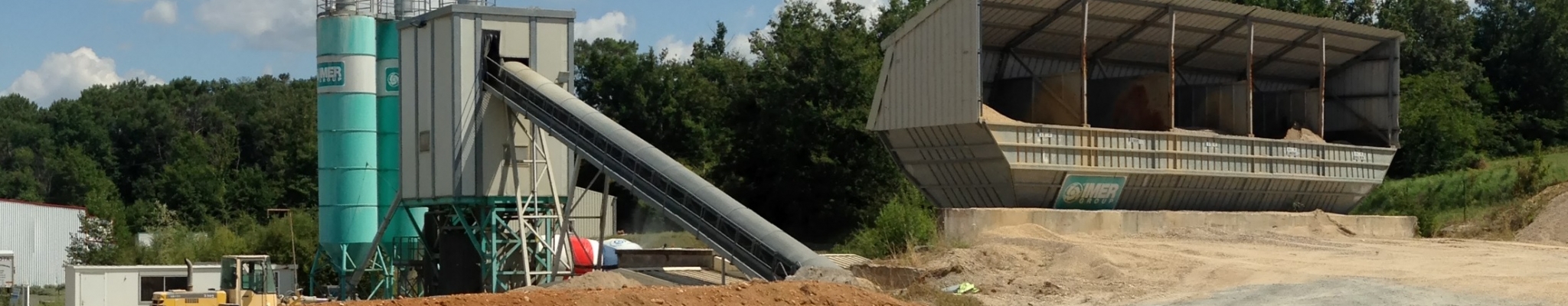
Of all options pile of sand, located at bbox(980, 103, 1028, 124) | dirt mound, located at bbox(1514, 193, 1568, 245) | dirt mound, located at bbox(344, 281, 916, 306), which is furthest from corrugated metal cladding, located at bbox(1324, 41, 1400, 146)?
dirt mound, located at bbox(344, 281, 916, 306)

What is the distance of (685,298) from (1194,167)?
50.2ft

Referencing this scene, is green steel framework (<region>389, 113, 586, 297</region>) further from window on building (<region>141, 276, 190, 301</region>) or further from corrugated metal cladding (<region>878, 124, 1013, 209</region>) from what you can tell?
window on building (<region>141, 276, 190, 301</region>)

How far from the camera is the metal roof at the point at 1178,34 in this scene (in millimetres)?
31344

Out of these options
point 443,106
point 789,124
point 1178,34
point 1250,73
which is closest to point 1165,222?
point 1250,73

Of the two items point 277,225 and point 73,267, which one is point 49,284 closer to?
point 277,225

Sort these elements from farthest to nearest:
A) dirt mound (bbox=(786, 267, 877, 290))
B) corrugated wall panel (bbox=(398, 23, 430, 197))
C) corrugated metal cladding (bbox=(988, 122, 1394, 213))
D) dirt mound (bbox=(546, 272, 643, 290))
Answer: corrugated wall panel (bbox=(398, 23, 430, 197)), corrugated metal cladding (bbox=(988, 122, 1394, 213)), dirt mound (bbox=(546, 272, 643, 290)), dirt mound (bbox=(786, 267, 877, 290))

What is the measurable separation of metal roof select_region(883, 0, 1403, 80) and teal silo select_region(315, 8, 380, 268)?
1655 cm

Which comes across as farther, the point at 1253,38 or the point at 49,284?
the point at 49,284

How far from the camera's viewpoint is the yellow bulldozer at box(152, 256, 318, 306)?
27891 mm

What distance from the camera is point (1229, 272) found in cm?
2191

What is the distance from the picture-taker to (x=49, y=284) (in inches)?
2702

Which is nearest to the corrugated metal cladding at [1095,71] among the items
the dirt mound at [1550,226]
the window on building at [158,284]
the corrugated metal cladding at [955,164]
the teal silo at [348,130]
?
the corrugated metal cladding at [955,164]

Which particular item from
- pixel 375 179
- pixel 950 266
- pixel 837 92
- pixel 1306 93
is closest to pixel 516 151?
pixel 375 179

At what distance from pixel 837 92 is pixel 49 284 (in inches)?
1390
